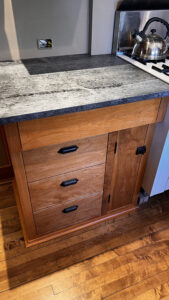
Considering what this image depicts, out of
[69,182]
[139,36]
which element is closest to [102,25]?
[139,36]

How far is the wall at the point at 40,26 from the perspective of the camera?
1.26 m

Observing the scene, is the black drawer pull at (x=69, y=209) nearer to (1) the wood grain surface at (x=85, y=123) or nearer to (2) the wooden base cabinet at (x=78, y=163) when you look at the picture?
(2) the wooden base cabinet at (x=78, y=163)

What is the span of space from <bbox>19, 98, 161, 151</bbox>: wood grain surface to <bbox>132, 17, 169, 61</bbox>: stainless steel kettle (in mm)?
444

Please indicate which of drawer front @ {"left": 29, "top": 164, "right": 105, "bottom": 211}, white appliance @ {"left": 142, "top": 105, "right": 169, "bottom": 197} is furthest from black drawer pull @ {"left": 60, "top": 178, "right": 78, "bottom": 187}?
white appliance @ {"left": 142, "top": 105, "right": 169, "bottom": 197}

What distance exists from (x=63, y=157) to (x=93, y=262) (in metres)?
0.68

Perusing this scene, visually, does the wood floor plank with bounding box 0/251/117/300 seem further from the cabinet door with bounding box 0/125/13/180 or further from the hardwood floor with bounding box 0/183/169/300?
the cabinet door with bounding box 0/125/13/180

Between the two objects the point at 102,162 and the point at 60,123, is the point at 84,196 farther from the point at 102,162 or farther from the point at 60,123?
the point at 60,123

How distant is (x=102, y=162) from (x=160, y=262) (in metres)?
0.70

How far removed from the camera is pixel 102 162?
1.27 meters

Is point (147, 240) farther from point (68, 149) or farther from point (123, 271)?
point (68, 149)

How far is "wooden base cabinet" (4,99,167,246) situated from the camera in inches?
39.6

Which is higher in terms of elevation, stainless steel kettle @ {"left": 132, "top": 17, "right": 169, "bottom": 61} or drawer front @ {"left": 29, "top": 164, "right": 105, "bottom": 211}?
stainless steel kettle @ {"left": 132, "top": 17, "right": 169, "bottom": 61}

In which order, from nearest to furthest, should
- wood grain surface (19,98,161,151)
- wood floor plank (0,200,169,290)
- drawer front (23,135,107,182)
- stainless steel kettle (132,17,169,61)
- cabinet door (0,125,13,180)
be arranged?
1. wood grain surface (19,98,161,151)
2. drawer front (23,135,107,182)
3. wood floor plank (0,200,169,290)
4. stainless steel kettle (132,17,169,61)
5. cabinet door (0,125,13,180)

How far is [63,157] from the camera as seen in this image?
113cm
